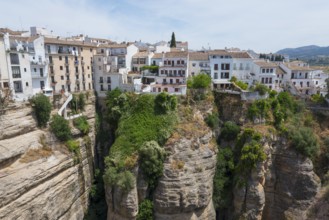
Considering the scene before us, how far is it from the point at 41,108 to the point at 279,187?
30.5 m

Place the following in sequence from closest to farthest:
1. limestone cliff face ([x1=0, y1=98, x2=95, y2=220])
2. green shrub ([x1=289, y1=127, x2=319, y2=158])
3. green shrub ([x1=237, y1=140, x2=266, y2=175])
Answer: limestone cliff face ([x1=0, y1=98, x2=95, y2=220]) < green shrub ([x1=237, y1=140, x2=266, y2=175]) < green shrub ([x1=289, y1=127, x2=319, y2=158])

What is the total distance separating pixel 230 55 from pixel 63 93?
1082 inches

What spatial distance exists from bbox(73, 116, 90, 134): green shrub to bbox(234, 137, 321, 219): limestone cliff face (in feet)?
69.5

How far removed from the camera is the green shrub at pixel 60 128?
29.7 meters

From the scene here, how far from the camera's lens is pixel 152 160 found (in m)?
26.8

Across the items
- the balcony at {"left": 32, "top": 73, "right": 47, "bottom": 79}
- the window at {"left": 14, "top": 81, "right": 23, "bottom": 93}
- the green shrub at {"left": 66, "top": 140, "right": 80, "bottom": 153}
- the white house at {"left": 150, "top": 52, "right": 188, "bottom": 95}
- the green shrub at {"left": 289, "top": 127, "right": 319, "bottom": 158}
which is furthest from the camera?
the white house at {"left": 150, "top": 52, "right": 188, "bottom": 95}

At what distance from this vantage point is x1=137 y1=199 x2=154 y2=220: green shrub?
26.9 m

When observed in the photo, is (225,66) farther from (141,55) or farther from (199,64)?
(141,55)

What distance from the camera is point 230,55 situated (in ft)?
137

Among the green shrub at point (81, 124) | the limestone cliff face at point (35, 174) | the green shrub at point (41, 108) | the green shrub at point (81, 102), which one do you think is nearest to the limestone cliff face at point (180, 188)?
the limestone cliff face at point (35, 174)

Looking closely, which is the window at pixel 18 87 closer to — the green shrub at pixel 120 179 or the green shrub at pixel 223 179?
the green shrub at pixel 120 179

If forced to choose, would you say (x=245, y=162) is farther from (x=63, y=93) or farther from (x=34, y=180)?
(x=63, y=93)

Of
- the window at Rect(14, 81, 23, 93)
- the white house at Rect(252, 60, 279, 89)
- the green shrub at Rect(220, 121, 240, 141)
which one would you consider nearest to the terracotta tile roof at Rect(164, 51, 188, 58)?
the white house at Rect(252, 60, 279, 89)

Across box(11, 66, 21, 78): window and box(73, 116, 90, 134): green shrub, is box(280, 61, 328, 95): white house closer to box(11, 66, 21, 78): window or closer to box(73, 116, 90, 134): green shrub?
box(73, 116, 90, 134): green shrub
